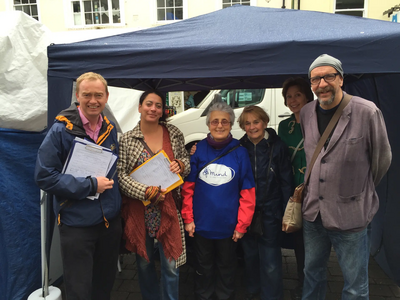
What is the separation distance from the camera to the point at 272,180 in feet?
7.46

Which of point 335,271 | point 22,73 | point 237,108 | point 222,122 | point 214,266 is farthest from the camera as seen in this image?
point 237,108

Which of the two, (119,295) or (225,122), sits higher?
(225,122)

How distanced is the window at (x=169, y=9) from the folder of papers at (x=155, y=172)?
8357 mm

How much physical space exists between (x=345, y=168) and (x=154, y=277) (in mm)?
1610

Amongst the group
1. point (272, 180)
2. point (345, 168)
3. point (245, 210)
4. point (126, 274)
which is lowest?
point (126, 274)

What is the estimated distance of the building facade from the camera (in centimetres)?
859

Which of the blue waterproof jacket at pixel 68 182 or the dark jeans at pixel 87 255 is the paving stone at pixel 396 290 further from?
the blue waterproof jacket at pixel 68 182

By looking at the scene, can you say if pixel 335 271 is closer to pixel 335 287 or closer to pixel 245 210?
pixel 335 287

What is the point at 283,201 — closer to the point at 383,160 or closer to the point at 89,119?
the point at 383,160

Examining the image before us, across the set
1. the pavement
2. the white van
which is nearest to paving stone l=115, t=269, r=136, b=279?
the pavement

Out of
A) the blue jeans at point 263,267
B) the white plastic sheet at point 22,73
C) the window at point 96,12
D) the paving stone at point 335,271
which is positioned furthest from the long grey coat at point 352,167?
the window at point 96,12

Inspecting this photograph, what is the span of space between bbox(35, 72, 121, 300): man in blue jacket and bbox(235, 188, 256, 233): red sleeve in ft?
2.94

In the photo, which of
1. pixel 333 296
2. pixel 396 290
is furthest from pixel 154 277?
pixel 396 290

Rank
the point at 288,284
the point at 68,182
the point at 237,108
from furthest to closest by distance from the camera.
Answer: the point at 237,108
the point at 288,284
the point at 68,182
